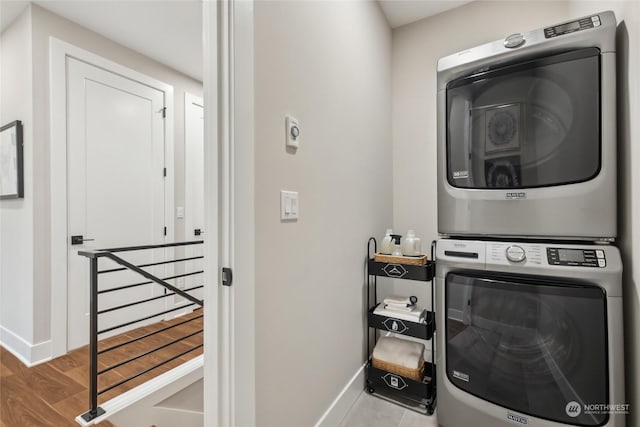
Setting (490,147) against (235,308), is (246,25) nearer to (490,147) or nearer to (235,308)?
(235,308)

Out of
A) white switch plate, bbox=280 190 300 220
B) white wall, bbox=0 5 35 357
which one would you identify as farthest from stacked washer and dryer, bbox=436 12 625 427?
white wall, bbox=0 5 35 357

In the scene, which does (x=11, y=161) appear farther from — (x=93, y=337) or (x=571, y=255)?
(x=571, y=255)

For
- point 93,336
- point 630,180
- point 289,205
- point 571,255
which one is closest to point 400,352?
point 571,255

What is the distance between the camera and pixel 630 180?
113 cm

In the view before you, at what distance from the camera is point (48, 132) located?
2.30 meters

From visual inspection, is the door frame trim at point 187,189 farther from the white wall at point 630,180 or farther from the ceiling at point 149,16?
the white wall at point 630,180

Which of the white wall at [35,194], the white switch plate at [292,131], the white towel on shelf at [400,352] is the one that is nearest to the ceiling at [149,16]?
the white wall at [35,194]

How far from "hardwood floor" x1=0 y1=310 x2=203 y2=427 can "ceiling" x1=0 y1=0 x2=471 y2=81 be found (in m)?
2.71

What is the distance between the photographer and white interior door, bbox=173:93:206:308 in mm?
3334

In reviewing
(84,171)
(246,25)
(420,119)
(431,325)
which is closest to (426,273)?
(431,325)

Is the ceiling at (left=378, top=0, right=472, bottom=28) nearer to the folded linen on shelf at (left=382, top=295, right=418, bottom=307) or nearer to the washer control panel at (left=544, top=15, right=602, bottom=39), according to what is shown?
the washer control panel at (left=544, top=15, right=602, bottom=39)

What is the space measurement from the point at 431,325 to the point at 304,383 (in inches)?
32.1

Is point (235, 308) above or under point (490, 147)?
under

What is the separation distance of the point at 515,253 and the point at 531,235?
0.37 feet
